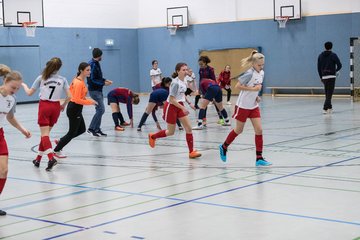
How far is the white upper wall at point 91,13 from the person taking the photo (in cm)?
3012

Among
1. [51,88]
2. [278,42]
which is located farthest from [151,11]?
[51,88]

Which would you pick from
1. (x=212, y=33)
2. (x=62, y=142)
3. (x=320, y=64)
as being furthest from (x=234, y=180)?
(x=212, y=33)

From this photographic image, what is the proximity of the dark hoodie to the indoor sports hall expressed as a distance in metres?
1.23

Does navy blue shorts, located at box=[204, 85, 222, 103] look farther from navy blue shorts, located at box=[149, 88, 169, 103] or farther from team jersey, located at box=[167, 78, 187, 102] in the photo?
team jersey, located at box=[167, 78, 187, 102]

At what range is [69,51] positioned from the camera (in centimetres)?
3103

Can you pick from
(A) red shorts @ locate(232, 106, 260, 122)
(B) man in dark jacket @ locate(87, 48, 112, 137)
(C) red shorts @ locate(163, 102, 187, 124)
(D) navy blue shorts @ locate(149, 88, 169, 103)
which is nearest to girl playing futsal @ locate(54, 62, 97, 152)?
(C) red shorts @ locate(163, 102, 187, 124)

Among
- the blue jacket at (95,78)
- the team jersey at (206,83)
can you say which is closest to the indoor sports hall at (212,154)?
the team jersey at (206,83)

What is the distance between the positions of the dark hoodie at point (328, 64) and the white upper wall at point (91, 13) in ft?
50.6

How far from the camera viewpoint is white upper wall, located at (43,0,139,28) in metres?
30.1

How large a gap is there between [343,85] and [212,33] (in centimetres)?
755

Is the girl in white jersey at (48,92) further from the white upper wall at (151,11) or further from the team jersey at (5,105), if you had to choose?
the white upper wall at (151,11)

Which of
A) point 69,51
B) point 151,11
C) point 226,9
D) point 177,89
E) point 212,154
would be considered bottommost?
point 212,154

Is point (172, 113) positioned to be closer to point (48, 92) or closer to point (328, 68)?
point (48, 92)

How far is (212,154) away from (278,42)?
18821 millimetres
